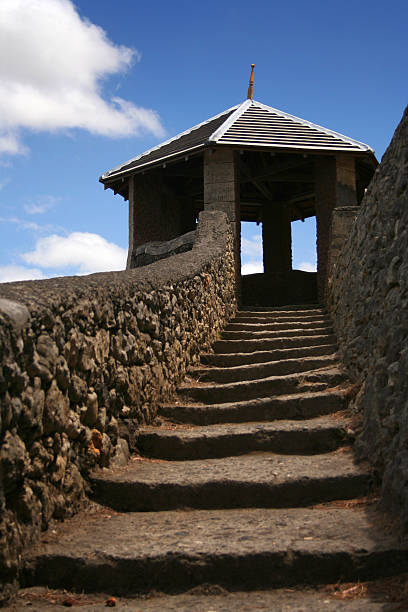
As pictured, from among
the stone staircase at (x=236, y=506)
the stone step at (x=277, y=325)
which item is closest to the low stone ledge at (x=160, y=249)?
the stone step at (x=277, y=325)

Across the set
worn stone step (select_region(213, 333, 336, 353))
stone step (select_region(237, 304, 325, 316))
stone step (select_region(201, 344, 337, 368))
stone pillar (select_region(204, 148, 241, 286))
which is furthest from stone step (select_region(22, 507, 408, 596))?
stone pillar (select_region(204, 148, 241, 286))

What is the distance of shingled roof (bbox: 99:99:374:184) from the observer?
946 centimetres

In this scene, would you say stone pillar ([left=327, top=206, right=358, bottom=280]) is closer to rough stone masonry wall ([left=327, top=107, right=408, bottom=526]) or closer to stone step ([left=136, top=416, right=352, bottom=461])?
rough stone masonry wall ([left=327, top=107, right=408, bottom=526])

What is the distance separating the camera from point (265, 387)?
4797 millimetres

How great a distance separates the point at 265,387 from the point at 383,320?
4.92 ft

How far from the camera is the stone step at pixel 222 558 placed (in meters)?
2.47

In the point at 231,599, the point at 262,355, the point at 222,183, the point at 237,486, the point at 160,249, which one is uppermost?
the point at 222,183

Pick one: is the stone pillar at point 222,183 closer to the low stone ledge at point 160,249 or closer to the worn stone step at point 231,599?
the low stone ledge at point 160,249

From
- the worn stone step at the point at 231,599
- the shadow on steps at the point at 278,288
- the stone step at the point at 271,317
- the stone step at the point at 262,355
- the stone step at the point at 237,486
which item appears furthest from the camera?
the shadow on steps at the point at 278,288

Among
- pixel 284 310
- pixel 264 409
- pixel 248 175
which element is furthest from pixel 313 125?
pixel 264 409

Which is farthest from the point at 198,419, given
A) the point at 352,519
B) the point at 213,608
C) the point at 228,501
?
the point at 213,608

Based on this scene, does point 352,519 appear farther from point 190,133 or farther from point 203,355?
point 190,133

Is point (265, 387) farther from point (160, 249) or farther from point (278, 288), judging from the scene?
point (278, 288)

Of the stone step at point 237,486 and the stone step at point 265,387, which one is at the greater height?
the stone step at point 265,387
